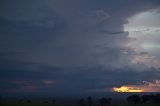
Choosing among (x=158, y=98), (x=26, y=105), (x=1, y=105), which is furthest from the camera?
(x=158, y=98)

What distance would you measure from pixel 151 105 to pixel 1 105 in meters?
60.8

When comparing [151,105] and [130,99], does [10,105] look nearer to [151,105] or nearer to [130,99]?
[151,105]

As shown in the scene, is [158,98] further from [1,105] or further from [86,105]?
[1,105]

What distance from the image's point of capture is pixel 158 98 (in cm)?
15588

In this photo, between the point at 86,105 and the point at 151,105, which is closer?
the point at 151,105

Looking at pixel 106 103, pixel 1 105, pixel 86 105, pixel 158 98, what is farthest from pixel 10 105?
pixel 158 98

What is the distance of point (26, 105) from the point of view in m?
119

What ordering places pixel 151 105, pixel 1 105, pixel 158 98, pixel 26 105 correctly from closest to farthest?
pixel 1 105 → pixel 26 105 → pixel 151 105 → pixel 158 98

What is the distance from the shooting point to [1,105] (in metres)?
108

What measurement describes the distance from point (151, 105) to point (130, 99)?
3635 cm

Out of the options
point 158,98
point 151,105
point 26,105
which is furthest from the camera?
point 158,98

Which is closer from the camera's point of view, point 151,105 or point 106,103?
point 151,105

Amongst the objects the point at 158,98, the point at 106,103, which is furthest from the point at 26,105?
the point at 158,98

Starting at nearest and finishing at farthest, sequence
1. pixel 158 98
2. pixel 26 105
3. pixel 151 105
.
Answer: pixel 26 105 < pixel 151 105 < pixel 158 98
